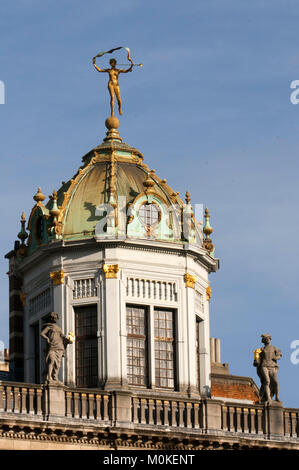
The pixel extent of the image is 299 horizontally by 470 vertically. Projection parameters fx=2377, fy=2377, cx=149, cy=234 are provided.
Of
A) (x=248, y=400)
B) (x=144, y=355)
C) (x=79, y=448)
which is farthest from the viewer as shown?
(x=248, y=400)

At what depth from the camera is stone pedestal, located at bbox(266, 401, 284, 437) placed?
87.2m

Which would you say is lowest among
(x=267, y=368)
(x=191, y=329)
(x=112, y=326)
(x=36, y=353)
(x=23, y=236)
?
(x=267, y=368)

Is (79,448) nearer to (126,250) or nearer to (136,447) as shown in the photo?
(136,447)

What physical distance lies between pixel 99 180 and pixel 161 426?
11.3 meters

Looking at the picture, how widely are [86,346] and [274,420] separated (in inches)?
299

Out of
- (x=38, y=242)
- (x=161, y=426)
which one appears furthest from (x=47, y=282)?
(x=161, y=426)

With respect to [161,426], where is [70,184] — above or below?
above

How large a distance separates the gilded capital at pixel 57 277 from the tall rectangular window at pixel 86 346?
1.20 metres

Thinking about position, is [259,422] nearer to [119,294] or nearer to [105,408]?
[105,408]

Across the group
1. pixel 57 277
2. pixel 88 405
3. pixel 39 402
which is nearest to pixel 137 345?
pixel 57 277

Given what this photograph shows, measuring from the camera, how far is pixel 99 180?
91625mm

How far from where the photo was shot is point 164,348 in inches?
3531

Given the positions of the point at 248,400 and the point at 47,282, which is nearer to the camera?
the point at 47,282

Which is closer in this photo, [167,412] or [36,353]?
[167,412]
